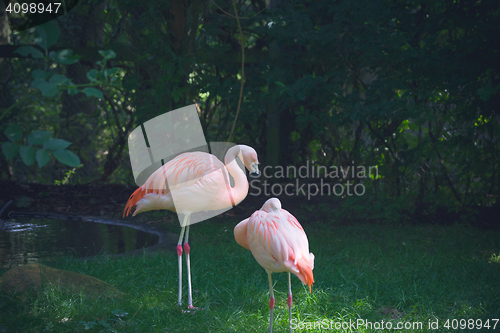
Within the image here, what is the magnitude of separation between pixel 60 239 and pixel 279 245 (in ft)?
9.31

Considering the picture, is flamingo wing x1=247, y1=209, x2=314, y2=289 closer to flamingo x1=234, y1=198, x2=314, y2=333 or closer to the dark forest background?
flamingo x1=234, y1=198, x2=314, y2=333

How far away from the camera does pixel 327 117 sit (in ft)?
15.8

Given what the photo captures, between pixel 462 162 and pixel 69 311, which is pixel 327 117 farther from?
pixel 69 311

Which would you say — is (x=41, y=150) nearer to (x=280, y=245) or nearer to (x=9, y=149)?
(x=9, y=149)

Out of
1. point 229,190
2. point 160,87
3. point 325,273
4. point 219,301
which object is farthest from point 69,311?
point 160,87

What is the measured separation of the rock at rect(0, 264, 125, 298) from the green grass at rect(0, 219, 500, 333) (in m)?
0.08

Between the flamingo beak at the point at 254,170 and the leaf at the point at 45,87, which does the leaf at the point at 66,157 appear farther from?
the flamingo beak at the point at 254,170

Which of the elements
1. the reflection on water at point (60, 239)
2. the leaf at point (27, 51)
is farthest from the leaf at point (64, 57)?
the reflection on water at point (60, 239)

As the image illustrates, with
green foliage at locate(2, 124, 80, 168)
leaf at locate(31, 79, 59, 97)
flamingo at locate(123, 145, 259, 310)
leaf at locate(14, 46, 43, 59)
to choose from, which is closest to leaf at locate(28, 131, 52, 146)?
green foliage at locate(2, 124, 80, 168)

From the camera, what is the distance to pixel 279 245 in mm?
2463

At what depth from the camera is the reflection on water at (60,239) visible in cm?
390
